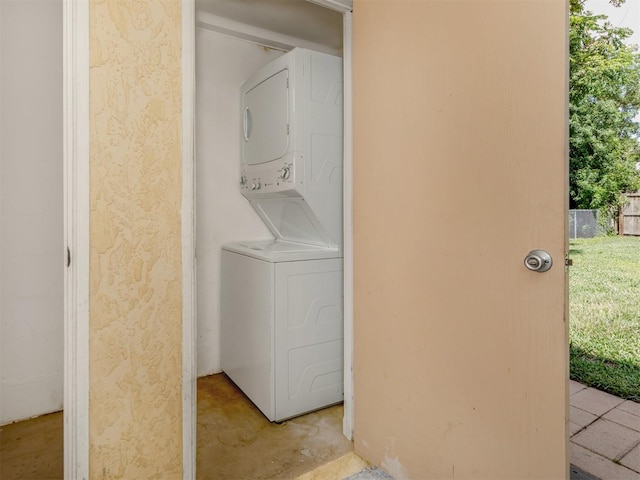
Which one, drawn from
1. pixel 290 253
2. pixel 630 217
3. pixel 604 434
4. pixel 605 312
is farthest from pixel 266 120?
pixel 605 312

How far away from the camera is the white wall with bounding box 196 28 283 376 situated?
9.04 ft

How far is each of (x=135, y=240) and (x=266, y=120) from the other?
139cm

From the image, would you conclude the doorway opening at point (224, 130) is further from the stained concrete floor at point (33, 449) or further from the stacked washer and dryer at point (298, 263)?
the stained concrete floor at point (33, 449)

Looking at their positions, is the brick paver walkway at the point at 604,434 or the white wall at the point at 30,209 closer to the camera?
the brick paver walkway at the point at 604,434

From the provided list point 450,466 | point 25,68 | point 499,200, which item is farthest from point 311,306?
point 25,68

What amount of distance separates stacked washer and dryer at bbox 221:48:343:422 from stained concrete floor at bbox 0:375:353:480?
4.0 inches

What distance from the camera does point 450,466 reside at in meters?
1.44

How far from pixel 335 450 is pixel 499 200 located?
1399 millimetres

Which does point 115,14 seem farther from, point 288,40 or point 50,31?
point 288,40

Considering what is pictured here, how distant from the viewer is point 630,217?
325cm

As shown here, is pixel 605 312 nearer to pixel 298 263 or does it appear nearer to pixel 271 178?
pixel 298 263

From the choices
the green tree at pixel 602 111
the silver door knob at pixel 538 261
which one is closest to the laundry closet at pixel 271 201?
the silver door knob at pixel 538 261

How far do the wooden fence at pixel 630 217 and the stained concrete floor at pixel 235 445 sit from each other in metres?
2.86

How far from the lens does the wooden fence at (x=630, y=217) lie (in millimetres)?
3188
